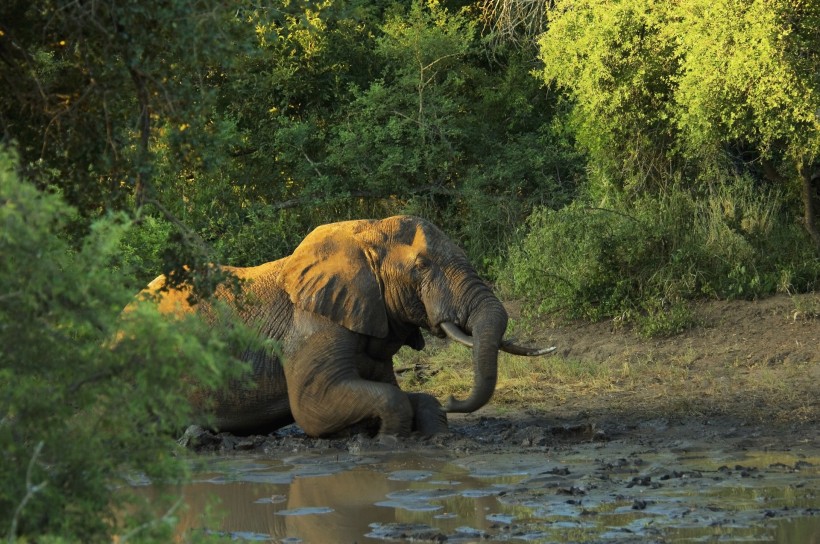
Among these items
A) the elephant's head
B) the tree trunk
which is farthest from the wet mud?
the tree trunk

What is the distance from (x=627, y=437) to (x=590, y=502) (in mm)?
2918

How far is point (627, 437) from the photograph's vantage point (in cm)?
1160

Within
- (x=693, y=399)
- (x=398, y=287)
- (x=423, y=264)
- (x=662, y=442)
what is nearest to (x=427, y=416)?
(x=398, y=287)

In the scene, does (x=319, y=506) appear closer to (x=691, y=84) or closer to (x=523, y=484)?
(x=523, y=484)

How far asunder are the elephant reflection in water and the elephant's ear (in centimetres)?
175

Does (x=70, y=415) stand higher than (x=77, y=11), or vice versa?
(x=77, y=11)

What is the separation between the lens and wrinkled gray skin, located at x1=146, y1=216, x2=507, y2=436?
1160 cm

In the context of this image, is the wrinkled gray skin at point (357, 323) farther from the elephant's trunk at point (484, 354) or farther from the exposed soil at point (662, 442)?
the exposed soil at point (662, 442)

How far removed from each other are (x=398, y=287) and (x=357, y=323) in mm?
476

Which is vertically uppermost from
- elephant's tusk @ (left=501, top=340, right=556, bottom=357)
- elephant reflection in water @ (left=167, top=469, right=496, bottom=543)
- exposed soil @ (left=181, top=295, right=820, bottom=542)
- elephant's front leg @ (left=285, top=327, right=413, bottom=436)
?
elephant's tusk @ (left=501, top=340, right=556, bottom=357)

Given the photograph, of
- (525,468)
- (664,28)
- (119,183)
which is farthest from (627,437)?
(664,28)

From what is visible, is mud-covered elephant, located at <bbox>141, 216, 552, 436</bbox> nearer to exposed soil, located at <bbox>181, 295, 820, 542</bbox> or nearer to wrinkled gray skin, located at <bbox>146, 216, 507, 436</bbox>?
wrinkled gray skin, located at <bbox>146, 216, 507, 436</bbox>

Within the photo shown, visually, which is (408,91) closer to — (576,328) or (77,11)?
(576,328)

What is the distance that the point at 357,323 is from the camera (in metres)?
11.8
